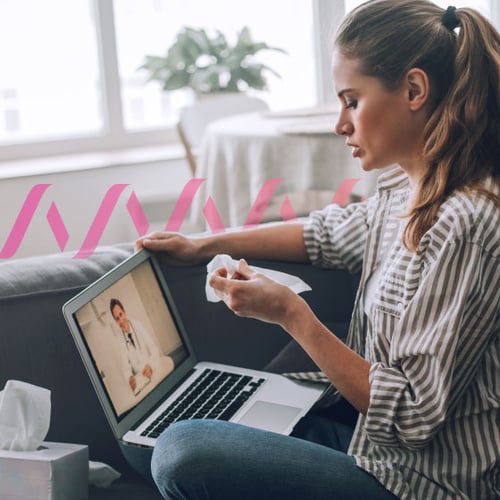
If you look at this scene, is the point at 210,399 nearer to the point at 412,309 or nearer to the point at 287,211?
the point at 412,309

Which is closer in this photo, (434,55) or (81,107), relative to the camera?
(434,55)

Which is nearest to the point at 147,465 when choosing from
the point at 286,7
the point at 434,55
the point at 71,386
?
the point at 71,386

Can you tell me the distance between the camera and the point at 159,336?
1430 mm

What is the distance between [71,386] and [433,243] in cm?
62

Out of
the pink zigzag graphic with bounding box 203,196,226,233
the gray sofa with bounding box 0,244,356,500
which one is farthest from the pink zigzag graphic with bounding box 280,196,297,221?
the gray sofa with bounding box 0,244,356,500

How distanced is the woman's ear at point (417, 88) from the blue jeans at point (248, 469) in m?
0.47

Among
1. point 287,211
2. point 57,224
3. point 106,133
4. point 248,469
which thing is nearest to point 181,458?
point 248,469

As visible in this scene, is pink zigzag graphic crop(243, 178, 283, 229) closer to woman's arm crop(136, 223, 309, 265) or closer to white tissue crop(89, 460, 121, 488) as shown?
woman's arm crop(136, 223, 309, 265)

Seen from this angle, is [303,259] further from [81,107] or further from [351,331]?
[81,107]

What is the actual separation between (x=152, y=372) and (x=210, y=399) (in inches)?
3.9

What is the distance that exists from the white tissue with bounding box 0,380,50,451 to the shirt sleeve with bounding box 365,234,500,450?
0.45 metres

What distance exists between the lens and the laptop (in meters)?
1.25

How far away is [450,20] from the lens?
3.90 ft

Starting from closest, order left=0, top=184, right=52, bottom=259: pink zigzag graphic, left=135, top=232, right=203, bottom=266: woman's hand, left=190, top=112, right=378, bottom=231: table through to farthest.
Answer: left=135, top=232, right=203, bottom=266: woman's hand
left=190, top=112, right=378, bottom=231: table
left=0, top=184, right=52, bottom=259: pink zigzag graphic
